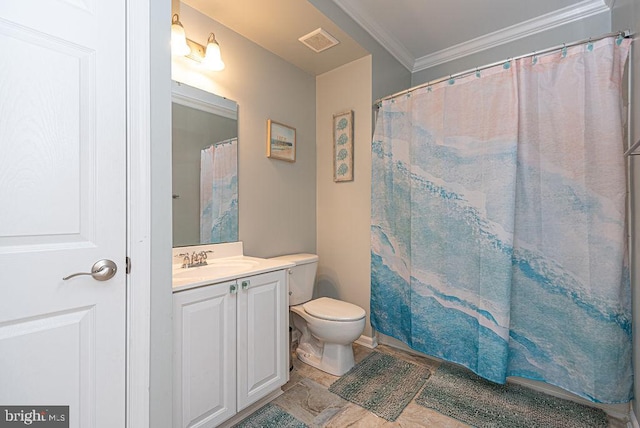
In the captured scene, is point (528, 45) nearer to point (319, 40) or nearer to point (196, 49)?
point (319, 40)

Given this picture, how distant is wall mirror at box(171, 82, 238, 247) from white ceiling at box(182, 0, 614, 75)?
1.93 ft

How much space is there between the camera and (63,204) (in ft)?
2.98

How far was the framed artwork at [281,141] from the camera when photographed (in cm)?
224

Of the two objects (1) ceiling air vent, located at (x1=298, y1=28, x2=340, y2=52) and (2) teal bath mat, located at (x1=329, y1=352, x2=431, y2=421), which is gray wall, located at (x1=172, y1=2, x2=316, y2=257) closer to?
(1) ceiling air vent, located at (x1=298, y1=28, x2=340, y2=52)

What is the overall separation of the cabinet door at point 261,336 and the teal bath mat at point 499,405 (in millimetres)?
887

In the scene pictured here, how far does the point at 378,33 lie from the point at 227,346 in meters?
2.50

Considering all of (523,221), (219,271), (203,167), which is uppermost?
(203,167)

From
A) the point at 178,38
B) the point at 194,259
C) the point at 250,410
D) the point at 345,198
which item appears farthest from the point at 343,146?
the point at 250,410

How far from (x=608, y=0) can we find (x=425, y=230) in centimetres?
196

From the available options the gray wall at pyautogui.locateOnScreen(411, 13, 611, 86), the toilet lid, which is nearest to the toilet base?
the toilet lid

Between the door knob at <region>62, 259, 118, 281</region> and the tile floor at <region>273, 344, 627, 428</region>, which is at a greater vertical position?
the door knob at <region>62, 259, 118, 281</region>

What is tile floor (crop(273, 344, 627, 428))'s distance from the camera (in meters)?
1.51

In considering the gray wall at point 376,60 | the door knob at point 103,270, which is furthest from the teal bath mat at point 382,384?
the gray wall at point 376,60

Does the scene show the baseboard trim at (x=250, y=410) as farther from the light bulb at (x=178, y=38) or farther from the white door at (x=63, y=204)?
the light bulb at (x=178, y=38)
